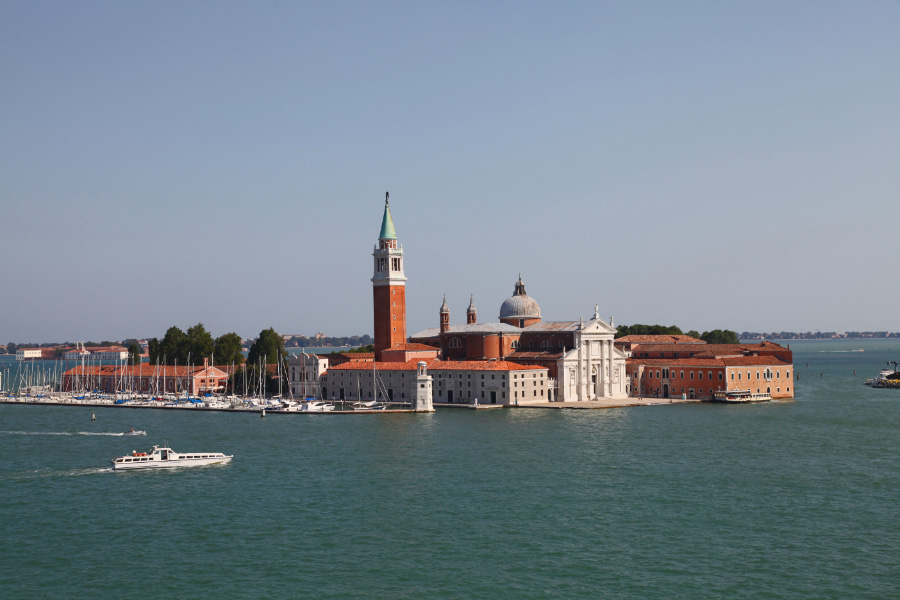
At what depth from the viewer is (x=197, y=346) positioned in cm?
9844

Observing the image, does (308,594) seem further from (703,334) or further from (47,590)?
(703,334)

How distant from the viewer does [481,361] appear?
74.1 m

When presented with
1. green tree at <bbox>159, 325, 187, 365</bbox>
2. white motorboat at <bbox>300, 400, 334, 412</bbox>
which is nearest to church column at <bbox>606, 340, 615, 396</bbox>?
white motorboat at <bbox>300, 400, 334, 412</bbox>

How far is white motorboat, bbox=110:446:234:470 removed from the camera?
41.8 m

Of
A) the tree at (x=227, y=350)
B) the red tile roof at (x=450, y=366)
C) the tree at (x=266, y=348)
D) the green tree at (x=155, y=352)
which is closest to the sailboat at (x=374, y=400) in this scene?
the red tile roof at (x=450, y=366)

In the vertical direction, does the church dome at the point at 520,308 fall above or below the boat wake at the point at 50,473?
above

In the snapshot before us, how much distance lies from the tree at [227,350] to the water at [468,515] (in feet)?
149

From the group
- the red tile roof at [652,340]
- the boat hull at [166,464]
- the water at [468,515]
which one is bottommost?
the water at [468,515]

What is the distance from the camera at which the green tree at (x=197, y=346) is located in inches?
3866

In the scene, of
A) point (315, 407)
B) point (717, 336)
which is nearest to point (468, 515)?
point (315, 407)

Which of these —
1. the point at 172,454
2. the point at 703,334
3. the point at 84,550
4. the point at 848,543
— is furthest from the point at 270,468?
the point at 703,334

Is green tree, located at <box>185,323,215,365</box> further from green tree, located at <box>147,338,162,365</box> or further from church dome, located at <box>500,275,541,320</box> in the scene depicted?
church dome, located at <box>500,275,541,320</box>

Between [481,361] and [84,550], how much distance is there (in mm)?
48174

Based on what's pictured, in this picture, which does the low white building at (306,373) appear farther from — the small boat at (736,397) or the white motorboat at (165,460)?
the white motorboat at (165,460)
